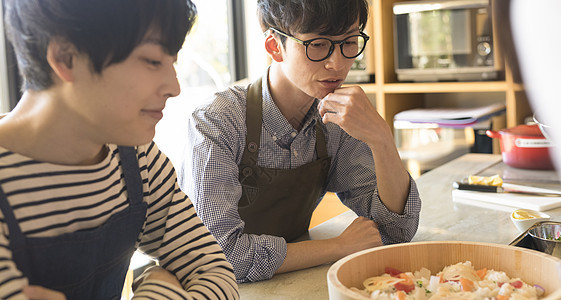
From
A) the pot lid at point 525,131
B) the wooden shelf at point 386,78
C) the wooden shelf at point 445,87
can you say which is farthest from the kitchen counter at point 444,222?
the wooden shelf at point 386,78

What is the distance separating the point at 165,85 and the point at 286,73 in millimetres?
652

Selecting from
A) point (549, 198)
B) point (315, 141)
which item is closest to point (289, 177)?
point (315, 141)

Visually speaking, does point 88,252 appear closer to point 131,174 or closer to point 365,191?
point 131,174

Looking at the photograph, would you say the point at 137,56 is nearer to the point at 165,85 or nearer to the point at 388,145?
the point at 165,85

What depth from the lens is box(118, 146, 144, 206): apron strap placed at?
105 cm

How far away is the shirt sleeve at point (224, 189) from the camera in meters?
1.25

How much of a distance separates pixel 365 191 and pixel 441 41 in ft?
6.22

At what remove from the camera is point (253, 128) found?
150 centimetres

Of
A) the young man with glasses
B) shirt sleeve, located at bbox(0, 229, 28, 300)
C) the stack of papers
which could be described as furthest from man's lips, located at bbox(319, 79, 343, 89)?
the stack of papers

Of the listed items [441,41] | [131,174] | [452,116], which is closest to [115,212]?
[131,174]

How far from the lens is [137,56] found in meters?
0.89

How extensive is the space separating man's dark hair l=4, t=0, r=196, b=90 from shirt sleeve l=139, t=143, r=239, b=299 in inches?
10.3

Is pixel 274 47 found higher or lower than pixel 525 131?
higher

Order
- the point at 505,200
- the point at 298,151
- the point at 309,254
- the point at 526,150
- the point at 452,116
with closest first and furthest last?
the point at 309,254
the point at 298,151
the point at 505,200
the point at 526,150
the point at 452,116
